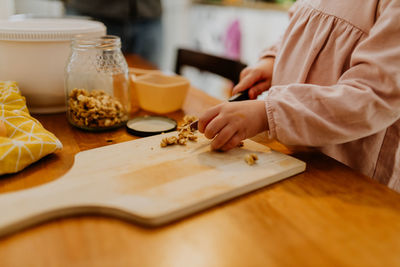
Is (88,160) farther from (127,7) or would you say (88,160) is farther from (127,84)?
(127,7)

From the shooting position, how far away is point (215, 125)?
0.61m

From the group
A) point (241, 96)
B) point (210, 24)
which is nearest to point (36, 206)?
point (241, 96)

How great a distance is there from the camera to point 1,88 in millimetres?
721

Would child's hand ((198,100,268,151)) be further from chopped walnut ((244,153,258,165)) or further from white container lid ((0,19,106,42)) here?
white container lid ((0,19,106,42))

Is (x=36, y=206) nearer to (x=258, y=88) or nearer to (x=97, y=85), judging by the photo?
(x=97, y=85)

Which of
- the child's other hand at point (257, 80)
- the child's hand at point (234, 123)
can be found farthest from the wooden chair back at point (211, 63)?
the child's hand at point (234, 123)

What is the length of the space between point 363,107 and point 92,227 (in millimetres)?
466

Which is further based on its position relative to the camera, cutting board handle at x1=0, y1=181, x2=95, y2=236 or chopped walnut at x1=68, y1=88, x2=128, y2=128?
chopped walnut at x1=68, y1=88, x2=128, y2=128

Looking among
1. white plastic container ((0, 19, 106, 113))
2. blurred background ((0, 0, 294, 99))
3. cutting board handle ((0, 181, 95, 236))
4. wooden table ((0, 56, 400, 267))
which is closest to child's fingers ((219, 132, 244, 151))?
wooden table ((0, 56, 400, 267))

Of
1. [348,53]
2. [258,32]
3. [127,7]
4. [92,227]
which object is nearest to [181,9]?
[258,32]

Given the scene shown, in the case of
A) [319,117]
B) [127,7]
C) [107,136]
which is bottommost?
[107,136]

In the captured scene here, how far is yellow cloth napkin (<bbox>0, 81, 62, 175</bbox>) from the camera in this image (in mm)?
542

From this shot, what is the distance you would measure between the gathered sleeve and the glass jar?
367 mm

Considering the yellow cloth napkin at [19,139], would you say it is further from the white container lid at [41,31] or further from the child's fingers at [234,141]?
the child's fingers at [234,141]
